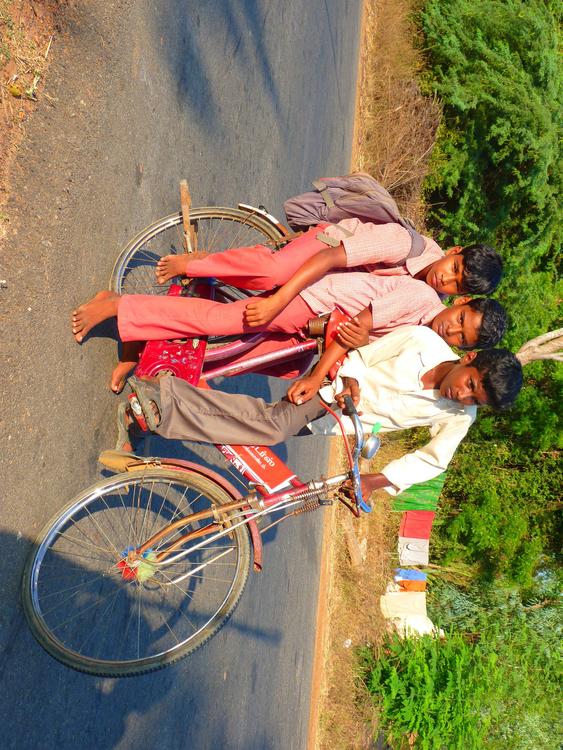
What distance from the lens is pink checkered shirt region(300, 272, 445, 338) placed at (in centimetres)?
314

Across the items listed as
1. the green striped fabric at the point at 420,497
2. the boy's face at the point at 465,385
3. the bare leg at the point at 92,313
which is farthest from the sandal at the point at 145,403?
the green striped fabric at the point at 420,497

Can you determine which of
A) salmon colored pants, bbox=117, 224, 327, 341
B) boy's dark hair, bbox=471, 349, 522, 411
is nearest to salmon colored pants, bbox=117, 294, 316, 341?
salmon colored pants, bbox=117, 224, 327, 341

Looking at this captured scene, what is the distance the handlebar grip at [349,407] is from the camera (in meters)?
2.90

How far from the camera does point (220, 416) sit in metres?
3.02

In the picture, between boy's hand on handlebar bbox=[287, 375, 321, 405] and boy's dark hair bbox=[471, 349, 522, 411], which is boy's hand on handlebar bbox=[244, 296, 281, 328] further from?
boy's dark hair bbox=[471, 349, 522, 411]

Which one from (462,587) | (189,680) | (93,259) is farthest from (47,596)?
(462,587)

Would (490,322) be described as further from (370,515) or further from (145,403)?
(370,515)

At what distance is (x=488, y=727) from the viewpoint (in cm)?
653

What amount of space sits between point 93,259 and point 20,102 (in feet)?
2.80

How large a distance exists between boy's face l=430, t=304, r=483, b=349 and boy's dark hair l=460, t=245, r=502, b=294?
0.12 meters

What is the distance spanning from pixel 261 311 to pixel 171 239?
1.61 m

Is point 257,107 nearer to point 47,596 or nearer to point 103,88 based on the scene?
point 103,88

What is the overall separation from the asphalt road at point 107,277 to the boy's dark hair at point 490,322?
6.86ft

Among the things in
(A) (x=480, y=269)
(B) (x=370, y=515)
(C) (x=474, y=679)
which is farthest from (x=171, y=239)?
(C) (x=474, y=679)
